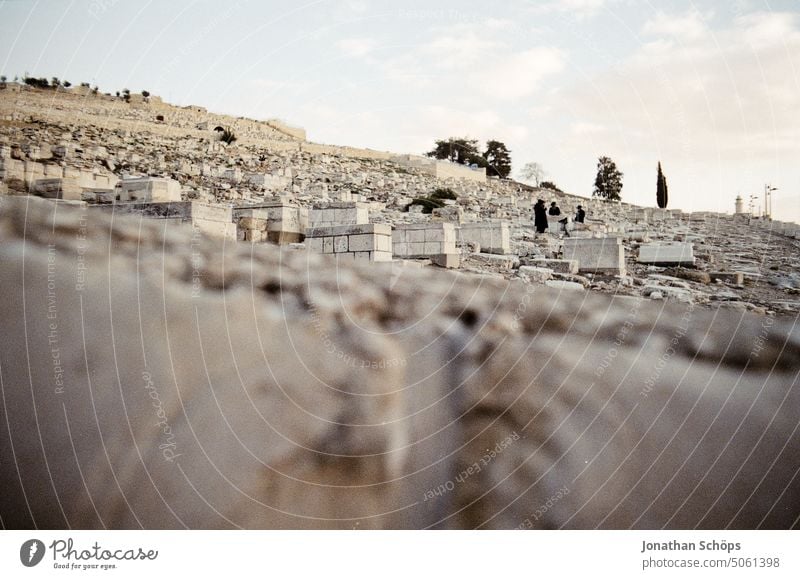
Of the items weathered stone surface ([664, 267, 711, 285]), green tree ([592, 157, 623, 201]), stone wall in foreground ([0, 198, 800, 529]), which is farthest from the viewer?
green tree ([592, 157, 623, 201])

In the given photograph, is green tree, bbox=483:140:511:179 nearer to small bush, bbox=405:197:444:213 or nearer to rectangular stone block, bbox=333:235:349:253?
small bush, bbox=405:197:444:213

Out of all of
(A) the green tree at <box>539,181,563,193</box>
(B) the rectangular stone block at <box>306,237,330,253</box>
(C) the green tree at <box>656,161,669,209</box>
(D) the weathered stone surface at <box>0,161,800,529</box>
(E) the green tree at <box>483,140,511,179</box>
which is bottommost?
(D) the weathered stone surface at <box>0,161,800,529</box>

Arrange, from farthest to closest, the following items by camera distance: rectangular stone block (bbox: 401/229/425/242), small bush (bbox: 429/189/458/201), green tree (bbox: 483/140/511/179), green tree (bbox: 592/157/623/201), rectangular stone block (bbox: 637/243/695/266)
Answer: green tree (bbox: 483/140/511/179) → small bush (bbox: 429/189/458/201) → green tree (bbox: 592/157/623/201) → rectangular stone block (bbox: 637/243/695/266) → rectangular stone block (bbox: 401/229/425/242)

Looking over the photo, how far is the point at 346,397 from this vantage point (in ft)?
13.3

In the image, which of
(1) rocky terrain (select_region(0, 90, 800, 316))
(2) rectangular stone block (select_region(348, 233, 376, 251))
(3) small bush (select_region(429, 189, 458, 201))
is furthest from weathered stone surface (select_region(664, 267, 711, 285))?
(3) small bush (select_region(429, 189, 458, 201))

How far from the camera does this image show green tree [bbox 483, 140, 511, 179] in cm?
2168

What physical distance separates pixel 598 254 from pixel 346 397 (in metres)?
6.89

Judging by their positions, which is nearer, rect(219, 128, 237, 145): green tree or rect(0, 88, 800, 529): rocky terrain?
rect(0, 88, 800, 529): rocky terrain

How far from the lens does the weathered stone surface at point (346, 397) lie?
360 cm

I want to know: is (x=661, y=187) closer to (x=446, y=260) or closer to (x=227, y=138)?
(x=446, y=260)

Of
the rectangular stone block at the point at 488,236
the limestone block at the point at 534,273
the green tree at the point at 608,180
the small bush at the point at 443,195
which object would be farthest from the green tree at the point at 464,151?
the limestone block at the point at 534,273

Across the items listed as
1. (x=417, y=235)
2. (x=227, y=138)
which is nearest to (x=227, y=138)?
(x=227, y=138)

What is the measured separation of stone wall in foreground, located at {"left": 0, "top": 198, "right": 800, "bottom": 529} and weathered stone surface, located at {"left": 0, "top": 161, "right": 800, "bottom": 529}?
0.01 metres
